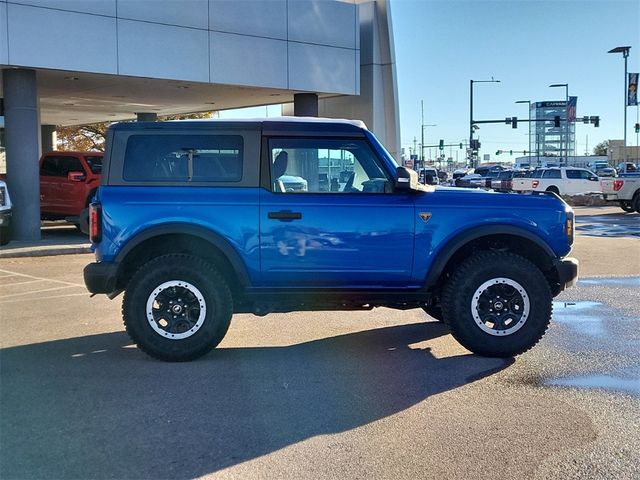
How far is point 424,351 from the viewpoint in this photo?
636 cm

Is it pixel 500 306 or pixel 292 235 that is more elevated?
pixel 292 235

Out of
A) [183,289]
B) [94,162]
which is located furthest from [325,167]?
[94,162]

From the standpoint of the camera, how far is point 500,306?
607 centimetres

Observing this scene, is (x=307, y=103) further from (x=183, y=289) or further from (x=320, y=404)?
(x=320, y=404)

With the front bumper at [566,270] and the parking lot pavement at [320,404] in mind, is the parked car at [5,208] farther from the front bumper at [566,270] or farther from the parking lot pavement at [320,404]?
the front bumper at [566,270]

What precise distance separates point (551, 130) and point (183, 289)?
136812mm

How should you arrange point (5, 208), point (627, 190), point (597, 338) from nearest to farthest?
point (597, 338)
point (5, 208)
point (627, 190)

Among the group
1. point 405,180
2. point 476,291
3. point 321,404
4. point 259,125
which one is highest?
point 259,125

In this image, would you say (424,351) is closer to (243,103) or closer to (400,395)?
(400,395)

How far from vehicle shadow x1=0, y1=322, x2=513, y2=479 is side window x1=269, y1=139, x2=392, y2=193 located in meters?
1.58

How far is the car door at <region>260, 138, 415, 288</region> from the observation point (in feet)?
19.2

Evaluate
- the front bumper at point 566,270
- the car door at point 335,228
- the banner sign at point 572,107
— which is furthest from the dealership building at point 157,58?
the banner sign at point 572,107

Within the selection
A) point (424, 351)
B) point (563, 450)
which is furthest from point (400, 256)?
point (563, 450)

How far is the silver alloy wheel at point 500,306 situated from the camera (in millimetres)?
6004
